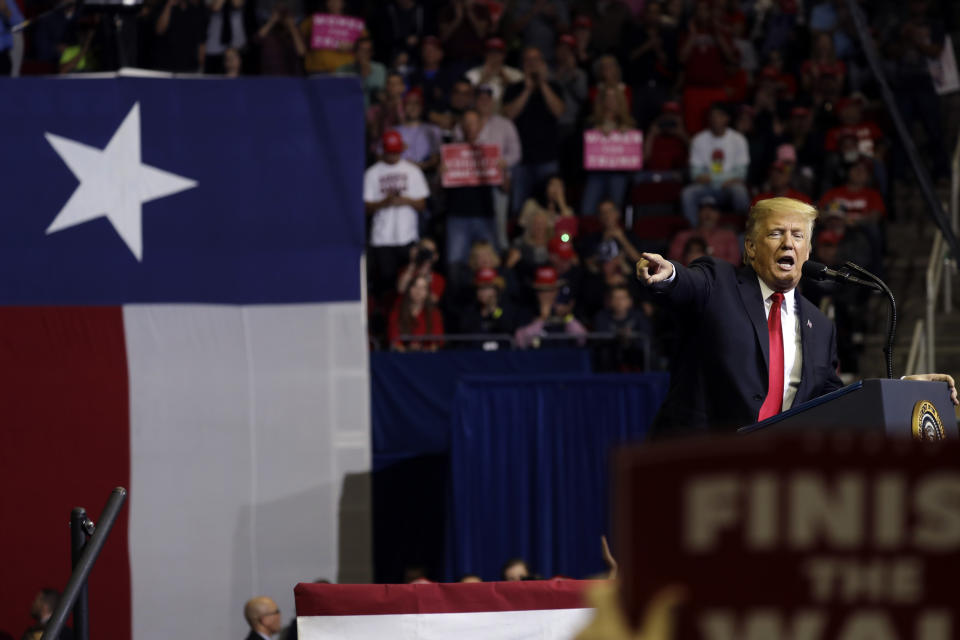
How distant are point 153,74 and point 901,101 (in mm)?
7374

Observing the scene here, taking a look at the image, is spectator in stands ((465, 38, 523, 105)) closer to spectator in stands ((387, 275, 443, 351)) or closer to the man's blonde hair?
spectator in stands ((387, 275, 443, 351))

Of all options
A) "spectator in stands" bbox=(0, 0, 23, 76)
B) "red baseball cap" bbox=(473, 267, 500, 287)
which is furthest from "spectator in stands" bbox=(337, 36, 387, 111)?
"spectator in stands" bbox=(0, 0, 23, 76)

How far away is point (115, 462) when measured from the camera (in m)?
9.01

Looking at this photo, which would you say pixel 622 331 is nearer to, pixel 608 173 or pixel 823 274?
pixel 608 173

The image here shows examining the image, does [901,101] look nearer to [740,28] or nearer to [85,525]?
[740,28]

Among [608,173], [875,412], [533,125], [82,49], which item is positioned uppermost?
[82,49]

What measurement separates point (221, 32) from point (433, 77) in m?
2.08

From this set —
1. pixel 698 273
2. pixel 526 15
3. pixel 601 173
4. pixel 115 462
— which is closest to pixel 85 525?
pixel 698 273

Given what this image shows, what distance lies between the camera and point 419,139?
12516 mm

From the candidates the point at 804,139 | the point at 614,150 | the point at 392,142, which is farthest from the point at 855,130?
the point at 392,142

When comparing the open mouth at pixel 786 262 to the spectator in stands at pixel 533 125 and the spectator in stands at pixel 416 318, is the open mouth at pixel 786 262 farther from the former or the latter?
the spectator in stands at pixel 533 125

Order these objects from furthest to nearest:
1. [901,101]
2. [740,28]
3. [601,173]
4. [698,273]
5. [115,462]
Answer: [740,28] → [901,101] → [601,173] → [115,462] → [698,273]

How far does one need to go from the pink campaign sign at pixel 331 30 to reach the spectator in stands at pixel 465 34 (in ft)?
2.97

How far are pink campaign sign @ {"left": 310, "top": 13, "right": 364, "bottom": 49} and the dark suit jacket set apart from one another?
9339 millimetres
